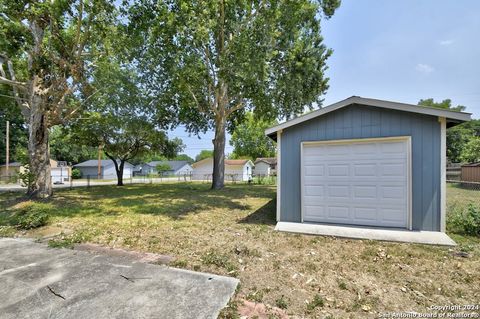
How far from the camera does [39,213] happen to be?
19.7 feet

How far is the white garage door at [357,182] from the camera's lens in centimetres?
528

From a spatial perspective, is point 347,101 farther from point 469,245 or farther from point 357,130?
point 469,245

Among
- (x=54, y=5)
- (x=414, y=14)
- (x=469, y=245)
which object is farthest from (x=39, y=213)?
(x=414, y=14)

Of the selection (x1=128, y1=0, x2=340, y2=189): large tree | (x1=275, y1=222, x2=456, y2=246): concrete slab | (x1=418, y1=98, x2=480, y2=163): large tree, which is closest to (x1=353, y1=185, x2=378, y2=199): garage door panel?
(x1=275, y1=222, x2=456, y2=246): concrete slab

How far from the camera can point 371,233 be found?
16.5 ft

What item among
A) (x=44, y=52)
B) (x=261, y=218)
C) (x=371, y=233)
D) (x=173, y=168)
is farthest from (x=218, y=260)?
(x=173, y=168)

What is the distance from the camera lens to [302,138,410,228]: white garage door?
528 cm

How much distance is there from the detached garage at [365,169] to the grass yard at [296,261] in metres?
0.78

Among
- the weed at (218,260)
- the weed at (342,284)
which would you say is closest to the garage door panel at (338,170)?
the weed at (342,284)

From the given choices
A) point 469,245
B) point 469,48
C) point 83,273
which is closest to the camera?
point 83,273

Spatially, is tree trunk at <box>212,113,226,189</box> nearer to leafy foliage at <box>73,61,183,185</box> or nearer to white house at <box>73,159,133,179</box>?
leafy foliage at <box>73,61,183,185</box>

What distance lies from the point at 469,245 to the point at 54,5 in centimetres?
1252

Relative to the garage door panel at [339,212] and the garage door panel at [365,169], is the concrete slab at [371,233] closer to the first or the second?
the garage door panel at [339,212]

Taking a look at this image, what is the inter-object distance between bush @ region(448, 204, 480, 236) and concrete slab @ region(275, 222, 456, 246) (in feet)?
2.75
